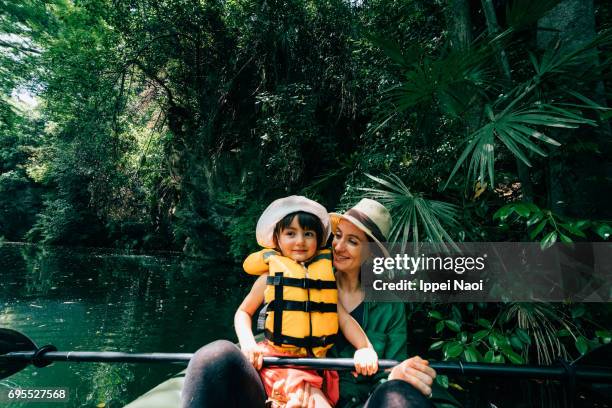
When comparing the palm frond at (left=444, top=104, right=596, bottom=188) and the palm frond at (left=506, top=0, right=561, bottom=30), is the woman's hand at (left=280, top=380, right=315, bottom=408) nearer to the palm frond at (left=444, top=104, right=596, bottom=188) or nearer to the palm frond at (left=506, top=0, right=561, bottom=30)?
the palm frond at (left=444, top=104, right=596, bottom=188)

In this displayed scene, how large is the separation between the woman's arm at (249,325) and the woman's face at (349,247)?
35 cm

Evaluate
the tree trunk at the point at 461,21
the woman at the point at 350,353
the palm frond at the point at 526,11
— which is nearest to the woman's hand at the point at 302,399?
the woman at the point at 350,353

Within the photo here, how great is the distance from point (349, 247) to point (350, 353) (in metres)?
0.47

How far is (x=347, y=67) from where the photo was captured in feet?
18.2

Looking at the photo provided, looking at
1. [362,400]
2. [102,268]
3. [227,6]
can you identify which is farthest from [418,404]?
[102,268]

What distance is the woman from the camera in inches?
39.1

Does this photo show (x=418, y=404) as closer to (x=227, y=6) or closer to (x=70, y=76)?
(x=227, y=6)

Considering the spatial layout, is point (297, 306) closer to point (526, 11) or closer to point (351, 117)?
point (526, 11)

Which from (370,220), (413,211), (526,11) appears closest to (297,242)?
(370,220)

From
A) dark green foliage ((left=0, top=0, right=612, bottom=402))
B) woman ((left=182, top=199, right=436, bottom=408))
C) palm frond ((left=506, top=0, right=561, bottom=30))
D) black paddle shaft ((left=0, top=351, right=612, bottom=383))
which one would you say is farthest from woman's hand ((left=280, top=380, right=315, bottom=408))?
palm frond ((left=506, top=0, right=561, bottom=30))

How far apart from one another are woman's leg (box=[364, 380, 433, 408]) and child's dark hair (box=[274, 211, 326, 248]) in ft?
2.16

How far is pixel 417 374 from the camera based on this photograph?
1009mm

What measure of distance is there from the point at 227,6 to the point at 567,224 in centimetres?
676

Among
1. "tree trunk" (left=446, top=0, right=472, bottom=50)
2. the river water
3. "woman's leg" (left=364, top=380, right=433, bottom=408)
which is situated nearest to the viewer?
"woman's leg" (left=364, top=380, right=433, bottom=408)
